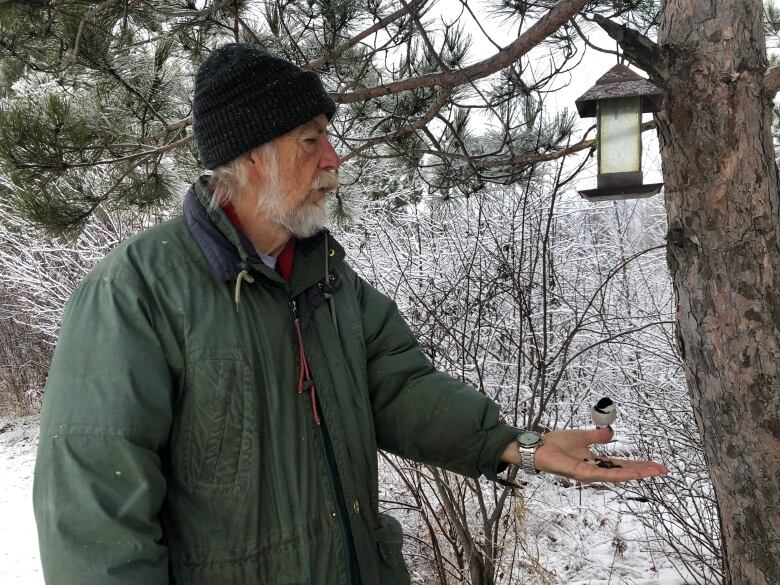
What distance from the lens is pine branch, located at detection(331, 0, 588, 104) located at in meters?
1.93

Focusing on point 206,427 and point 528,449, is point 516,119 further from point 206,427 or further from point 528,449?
point 206,427

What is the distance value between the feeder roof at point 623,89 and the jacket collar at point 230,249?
2.81ft

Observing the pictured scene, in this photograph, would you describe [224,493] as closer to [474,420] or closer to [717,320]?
[474,420]

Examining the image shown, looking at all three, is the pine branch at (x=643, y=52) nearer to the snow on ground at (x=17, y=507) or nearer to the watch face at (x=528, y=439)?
the watch face at (x=528, y=439)

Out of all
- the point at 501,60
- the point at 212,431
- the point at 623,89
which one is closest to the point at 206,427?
the point at 212,431

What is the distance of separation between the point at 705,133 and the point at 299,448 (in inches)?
51.5

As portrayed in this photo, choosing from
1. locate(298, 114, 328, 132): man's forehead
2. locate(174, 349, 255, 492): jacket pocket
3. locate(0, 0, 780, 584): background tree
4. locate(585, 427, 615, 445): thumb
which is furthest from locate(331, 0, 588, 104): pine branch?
locate(174, 349, 255, 492): jacket pocket

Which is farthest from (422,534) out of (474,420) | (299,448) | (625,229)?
(625,229)

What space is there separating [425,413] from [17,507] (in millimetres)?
5589

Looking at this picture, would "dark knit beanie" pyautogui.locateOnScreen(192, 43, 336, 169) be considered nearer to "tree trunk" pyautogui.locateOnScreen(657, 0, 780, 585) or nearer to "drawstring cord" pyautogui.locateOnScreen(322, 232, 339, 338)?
"drawstring cord" pyautogui.locateOnScreen(322, 232, 339, 338)

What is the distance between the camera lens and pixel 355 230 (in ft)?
21.3

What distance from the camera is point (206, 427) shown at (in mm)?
1271

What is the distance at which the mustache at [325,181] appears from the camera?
1629 mm

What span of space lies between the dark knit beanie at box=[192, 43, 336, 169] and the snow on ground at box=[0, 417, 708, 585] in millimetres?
2479
